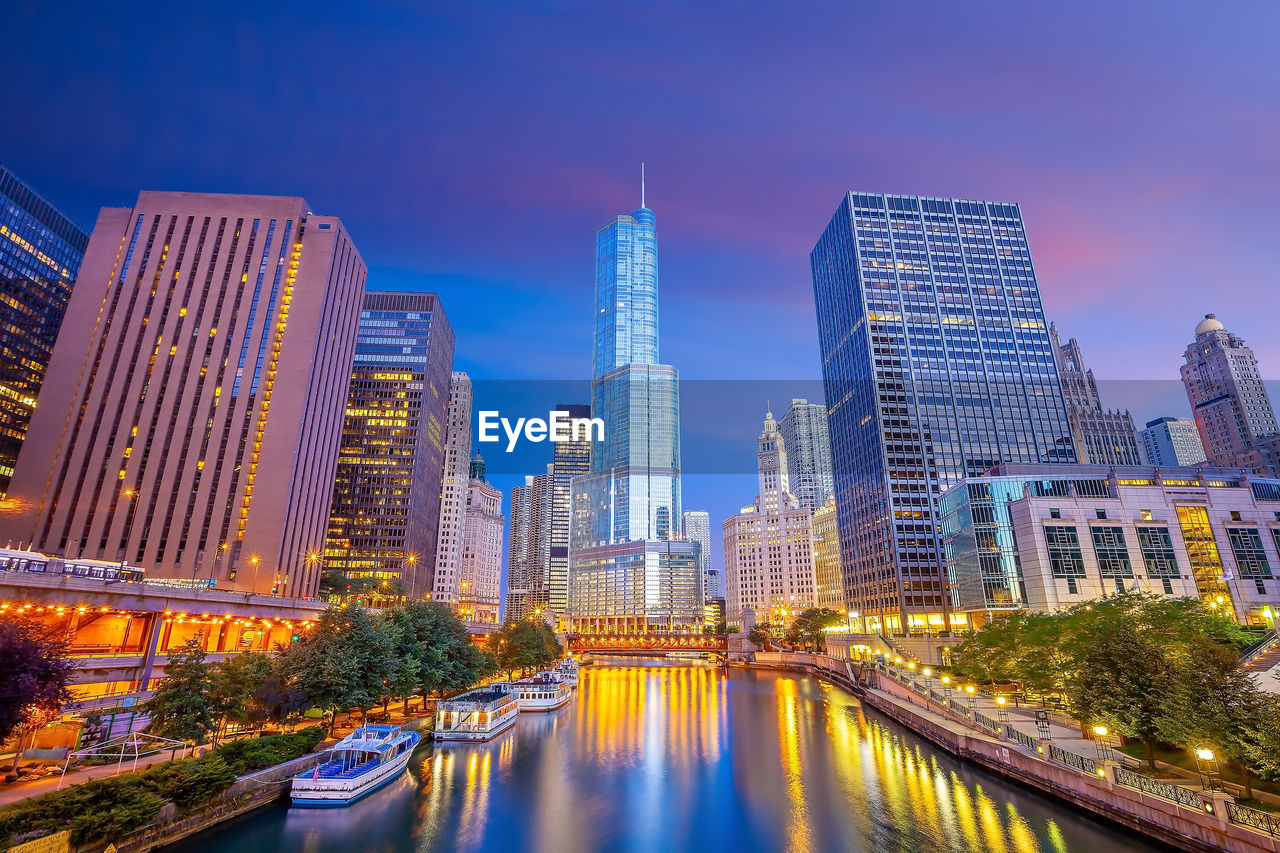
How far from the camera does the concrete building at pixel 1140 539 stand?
302ft

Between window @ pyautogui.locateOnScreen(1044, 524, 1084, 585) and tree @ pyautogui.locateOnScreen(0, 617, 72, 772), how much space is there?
373ft

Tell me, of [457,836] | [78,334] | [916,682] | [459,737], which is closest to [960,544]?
[916,682]

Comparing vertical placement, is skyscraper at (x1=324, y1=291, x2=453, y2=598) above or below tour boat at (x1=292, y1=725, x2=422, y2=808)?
above

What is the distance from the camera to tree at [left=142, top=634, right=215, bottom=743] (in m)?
37.2

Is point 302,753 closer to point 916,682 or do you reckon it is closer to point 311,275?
point 916,682

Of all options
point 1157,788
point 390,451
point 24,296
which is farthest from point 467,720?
point 24,296

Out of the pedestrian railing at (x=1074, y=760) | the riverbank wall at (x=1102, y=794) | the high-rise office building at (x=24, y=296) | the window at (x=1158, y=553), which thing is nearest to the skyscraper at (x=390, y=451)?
the high-rise office building at (x=24, y=296)

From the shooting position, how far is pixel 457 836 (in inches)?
1454

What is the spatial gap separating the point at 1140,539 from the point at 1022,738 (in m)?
67.5

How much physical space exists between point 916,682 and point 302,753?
7486 cm

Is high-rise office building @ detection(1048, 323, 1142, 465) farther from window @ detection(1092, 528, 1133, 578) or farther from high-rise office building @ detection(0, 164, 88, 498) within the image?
high-rise office building @ detection(0, 164, 88, 498)

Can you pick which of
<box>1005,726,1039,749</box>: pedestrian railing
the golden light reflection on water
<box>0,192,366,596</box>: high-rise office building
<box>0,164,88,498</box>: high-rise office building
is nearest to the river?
the golden light reflection on water

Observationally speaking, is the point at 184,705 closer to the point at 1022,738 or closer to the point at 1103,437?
the point at 1022,738

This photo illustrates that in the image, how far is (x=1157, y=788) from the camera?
32.9 metres
